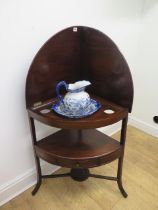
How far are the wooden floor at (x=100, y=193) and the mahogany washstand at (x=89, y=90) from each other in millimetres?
167

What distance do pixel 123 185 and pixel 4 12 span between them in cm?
132

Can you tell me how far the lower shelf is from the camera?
1138 millimetres

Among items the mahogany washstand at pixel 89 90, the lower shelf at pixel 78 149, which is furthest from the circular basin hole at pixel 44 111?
the lower shelf at pixel 78 149

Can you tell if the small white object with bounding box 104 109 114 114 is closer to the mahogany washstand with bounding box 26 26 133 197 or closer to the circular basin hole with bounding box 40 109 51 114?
the mahogany washstand with bounding box 26 26 133 197

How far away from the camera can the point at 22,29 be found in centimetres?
110

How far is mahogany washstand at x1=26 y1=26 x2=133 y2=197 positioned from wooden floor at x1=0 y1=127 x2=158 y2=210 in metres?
0.17

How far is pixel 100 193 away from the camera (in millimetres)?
1415

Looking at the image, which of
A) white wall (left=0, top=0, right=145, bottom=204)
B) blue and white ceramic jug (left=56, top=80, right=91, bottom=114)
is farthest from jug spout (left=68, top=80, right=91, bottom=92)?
white wall (left=0, top=0, right=145, bottom=204)

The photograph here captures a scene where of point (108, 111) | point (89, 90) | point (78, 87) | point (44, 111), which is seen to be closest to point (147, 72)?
point (89, 90)

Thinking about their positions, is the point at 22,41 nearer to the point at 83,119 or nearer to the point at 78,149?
the point at 83,119

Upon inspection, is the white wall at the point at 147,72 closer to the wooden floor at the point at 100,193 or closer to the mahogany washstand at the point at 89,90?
the wooden floor at the point at 100,193

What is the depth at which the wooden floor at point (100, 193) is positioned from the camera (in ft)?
4.37

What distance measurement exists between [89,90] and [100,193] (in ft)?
2.33

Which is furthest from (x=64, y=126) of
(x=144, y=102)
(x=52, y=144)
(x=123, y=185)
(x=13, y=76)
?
(x=144, y=102)
